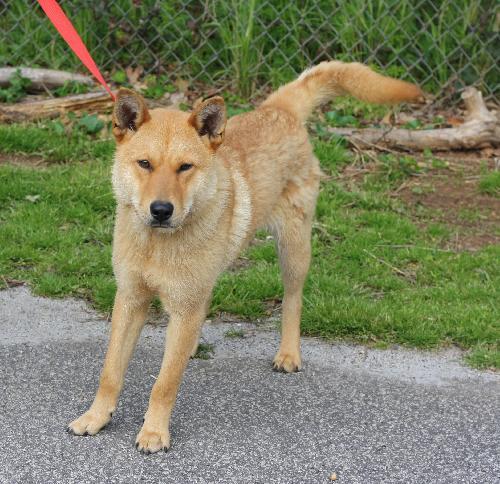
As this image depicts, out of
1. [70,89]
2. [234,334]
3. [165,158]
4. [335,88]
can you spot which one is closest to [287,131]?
[335,88]

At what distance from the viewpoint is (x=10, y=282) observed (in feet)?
18.4

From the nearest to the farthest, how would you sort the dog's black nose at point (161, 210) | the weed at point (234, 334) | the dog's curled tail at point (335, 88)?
the dog's black nose at point (161, 210) → the dog's curled tail at point (335, 88) → the weed at point (234, 334)

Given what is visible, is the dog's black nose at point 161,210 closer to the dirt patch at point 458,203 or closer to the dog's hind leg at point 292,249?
the dog's hind leg at point 292,249

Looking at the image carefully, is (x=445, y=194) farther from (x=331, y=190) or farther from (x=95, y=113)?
(x=95, y=113)

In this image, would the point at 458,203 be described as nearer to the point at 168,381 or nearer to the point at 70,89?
the point at 70,89

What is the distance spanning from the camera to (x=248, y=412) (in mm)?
4352

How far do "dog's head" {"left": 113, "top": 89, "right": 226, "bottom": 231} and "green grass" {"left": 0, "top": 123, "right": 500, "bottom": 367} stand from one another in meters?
1.53

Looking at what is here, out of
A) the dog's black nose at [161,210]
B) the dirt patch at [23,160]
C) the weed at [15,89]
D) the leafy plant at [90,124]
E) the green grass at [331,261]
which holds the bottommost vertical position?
the green grass at [331,261]

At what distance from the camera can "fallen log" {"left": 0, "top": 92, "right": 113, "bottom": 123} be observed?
775 cm

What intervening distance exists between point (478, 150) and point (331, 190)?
1.56 meters

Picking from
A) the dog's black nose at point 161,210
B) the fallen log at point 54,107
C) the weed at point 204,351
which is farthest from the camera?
the fallen log at point 54,107

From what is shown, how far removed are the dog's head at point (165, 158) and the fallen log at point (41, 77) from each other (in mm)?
4341

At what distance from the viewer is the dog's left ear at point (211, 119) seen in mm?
4035

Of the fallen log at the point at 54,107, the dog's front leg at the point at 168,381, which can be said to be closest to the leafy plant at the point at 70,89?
the fallen log at the point at 54,107
